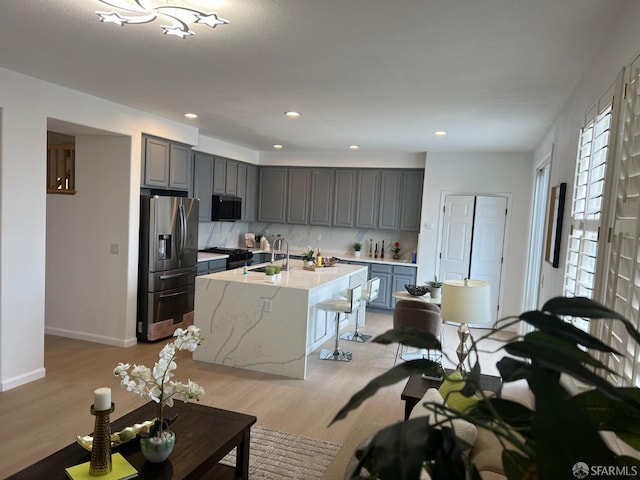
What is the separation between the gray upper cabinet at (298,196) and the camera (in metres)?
7.64

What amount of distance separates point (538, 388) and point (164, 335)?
5.03m

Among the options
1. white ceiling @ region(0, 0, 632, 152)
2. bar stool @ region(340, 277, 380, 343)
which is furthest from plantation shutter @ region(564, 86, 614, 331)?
bar stool @ region(340, 277, 380, 343)

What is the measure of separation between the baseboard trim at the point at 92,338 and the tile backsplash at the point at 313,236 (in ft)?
7.77

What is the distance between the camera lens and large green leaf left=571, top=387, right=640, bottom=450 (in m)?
0.77

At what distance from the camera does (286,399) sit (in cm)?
373

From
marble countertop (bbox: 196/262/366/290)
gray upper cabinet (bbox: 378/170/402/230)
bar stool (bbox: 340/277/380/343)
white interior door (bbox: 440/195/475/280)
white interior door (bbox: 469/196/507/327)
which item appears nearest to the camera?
marble countertop (bbox: 196/262/366/290)

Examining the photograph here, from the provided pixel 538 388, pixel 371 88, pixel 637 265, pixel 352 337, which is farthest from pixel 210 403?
pixel 538 388

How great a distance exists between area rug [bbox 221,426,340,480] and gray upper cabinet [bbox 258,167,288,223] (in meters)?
4.96

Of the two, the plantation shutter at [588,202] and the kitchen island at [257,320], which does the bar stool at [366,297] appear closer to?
the kitchen island at [257,320]

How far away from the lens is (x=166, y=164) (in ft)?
17.2

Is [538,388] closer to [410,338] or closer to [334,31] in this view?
[410,338]

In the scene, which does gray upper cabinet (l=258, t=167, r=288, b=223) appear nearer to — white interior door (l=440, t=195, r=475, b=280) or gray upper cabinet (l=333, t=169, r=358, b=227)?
gray upper cabinet (l=333, t=169, r=358, b=227)

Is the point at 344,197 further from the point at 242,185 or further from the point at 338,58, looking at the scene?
the point at 338,58

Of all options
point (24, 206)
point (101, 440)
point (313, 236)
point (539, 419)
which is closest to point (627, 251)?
point (539, 419)
